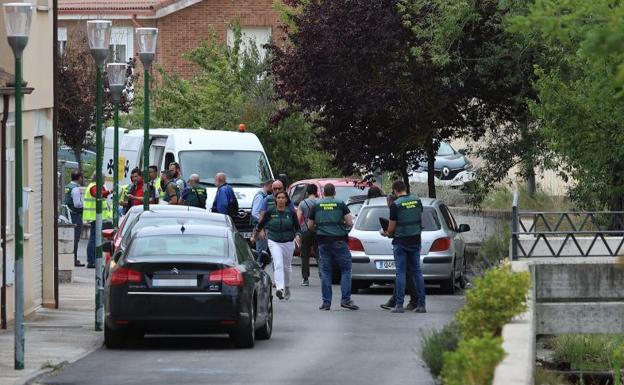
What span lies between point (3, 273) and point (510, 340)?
29.6 ft

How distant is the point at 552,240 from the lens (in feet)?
80.6

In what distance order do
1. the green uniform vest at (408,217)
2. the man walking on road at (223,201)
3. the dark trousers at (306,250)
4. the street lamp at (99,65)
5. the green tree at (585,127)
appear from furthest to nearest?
the man walking on road at (223,201), the dark trousers at (306,250), the green tree at (585,127), the green uniform vest at (408,217), the street lamp at (99,65)

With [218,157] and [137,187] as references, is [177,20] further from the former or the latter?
[137,187]

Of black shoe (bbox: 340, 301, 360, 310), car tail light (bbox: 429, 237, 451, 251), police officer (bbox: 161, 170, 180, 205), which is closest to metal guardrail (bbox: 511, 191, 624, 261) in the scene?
car tail light (bbox: 429, 237, 451, 251)

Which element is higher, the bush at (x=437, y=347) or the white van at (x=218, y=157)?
the white van at (x=218, y=157)

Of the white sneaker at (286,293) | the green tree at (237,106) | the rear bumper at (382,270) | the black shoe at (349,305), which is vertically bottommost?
the black shoe at (349,305)

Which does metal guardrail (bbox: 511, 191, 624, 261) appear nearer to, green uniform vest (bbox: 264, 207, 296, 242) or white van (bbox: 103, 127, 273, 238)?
green uniform vest (bbox: 264, 207, 296, 242)

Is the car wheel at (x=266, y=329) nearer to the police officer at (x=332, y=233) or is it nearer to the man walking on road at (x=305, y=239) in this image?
the police officer at (x=332, y=233)

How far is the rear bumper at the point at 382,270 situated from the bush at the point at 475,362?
16664 millimetres

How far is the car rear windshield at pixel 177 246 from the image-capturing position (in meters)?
18.3

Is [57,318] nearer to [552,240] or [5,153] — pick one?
[5,153]

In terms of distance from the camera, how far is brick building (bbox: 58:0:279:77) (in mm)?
56219

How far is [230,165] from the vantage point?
35.3m

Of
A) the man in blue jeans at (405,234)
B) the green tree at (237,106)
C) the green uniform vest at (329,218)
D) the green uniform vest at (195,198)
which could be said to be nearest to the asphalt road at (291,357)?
the man in blue jeans at (405,234)
